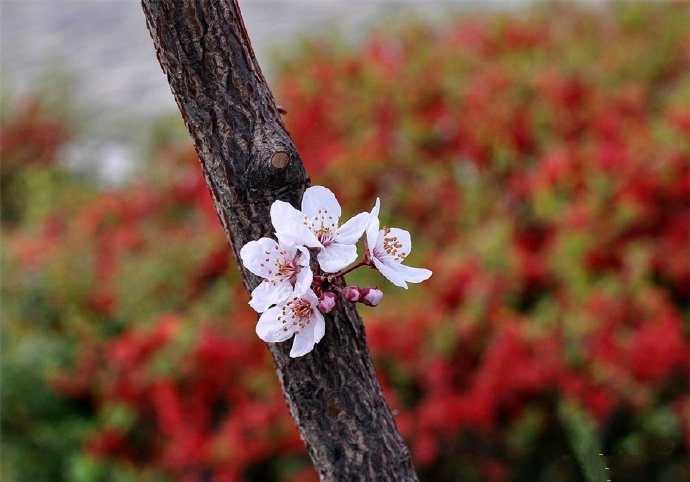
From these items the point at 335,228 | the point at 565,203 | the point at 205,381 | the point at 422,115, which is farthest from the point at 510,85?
the point at 335,228

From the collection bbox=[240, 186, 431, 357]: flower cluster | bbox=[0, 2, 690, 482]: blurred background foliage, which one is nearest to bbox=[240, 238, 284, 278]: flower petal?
bbox=[240, 186, 431, 357]: flower cluster

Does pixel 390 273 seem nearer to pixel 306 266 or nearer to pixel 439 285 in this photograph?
pixel 306 266

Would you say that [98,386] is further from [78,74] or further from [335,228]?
[78,74]

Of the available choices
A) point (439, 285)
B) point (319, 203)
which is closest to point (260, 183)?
point (319, 203)

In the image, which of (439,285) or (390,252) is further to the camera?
(439,285)

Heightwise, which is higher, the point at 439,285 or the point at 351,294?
the point at 439,285

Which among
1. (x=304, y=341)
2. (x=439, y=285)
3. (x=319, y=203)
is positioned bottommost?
(x=304, y=341)
